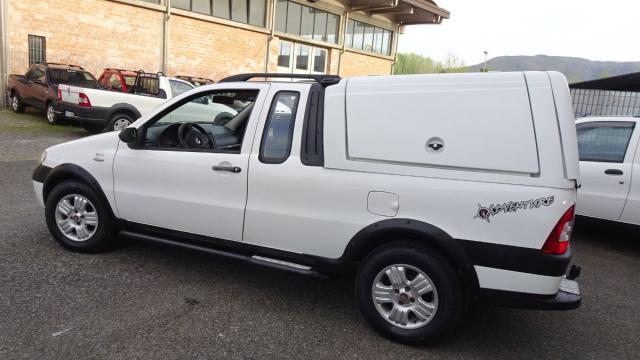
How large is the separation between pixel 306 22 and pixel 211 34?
580cm

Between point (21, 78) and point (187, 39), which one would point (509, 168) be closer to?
point (21, 78)

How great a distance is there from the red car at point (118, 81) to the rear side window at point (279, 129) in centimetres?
1028

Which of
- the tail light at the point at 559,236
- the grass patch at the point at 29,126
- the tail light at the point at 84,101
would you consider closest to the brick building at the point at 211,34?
the grass patch at the point at 29,126

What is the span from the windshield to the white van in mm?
10498

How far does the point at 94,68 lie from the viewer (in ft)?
55.0

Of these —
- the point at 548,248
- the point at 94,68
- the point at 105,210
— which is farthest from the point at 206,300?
the point at 94,68

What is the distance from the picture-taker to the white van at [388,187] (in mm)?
2924

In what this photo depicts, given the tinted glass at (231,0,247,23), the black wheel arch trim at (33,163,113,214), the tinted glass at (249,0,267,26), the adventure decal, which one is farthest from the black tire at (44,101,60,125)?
the adventure decal

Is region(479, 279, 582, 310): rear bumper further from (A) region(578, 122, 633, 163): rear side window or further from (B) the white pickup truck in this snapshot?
(B) the white pickup truck

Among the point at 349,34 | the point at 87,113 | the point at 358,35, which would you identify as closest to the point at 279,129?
the point at 87,113

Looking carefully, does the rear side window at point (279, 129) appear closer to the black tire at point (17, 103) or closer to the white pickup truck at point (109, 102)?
the white pickup truck at point (109, 102)

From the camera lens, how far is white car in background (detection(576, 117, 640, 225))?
5.46m

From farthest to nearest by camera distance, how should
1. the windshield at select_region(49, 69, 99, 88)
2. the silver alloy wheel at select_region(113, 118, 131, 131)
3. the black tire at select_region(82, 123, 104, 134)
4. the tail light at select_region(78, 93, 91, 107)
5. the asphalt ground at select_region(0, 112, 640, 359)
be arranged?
the windshield at select_region(49, 69, 99, 88) < the silver alloy wheel at select_region(113, 118, 131, 131) < the black tire at select_region(82, 123, 104, 134) < the tail light at select_region(78, 93, 91, 107) < the asphalt ground at select_region(0, 112, 640, 359)

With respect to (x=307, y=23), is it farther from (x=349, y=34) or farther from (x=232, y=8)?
(x=232, y=8)
